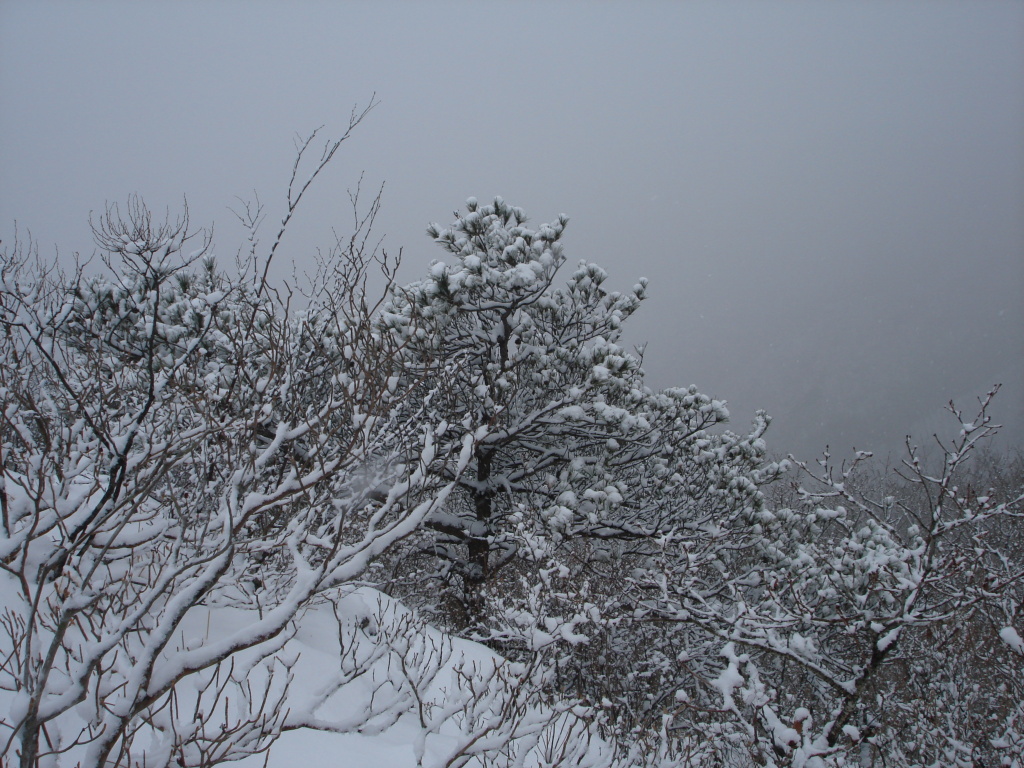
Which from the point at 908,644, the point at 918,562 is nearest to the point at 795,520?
the point at 908,644

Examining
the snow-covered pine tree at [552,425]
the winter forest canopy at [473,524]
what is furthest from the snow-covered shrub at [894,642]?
the snow-covered pine tree at [552,425]

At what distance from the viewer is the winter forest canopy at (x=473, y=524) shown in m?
3.20

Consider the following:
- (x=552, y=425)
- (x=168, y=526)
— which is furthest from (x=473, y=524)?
(x=168, y=526)

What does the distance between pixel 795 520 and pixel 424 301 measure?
21.5 ft

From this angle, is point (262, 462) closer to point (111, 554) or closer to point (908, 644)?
point (111, 554)

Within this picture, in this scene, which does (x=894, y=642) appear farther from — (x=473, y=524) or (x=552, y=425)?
(x=473, y=524)

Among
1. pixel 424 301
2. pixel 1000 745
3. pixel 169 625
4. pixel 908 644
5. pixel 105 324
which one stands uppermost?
pixel 105 324

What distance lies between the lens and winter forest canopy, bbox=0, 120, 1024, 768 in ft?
10.5

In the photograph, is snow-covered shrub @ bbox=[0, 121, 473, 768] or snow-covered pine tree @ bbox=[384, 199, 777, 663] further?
snow-covered pine tree @ bbox=[384, 199, 777, 663]

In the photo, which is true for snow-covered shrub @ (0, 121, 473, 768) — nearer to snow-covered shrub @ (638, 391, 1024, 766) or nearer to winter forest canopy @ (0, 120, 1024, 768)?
winter forest canopy @ (0, 120, 1024, 768)

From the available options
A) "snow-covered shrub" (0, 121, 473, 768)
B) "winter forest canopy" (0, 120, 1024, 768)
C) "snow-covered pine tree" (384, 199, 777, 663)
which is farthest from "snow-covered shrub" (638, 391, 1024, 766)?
"snow-covered shrub" (0, 121, 473, 768)

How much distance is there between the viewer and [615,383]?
22.4 feet

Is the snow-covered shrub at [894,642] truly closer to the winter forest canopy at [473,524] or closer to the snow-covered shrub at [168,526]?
the winter forest canopy at [473,524]

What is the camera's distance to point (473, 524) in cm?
767
